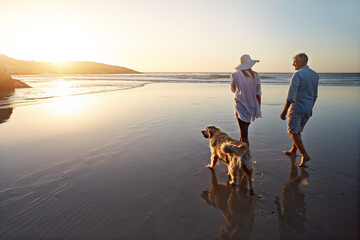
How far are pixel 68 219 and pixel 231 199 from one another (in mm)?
2502

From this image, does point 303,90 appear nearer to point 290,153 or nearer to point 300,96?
point 300,96

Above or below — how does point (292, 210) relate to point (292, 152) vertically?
below

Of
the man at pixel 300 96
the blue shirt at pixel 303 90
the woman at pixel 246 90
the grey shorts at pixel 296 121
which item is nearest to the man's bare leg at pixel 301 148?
the man at pixel 300 96

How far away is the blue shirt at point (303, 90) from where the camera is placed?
4090 millimetres

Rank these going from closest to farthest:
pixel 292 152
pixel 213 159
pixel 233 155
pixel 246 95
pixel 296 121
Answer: pixel 233 155
pixel 213 159
pixel 246 95
pixel 296 121
pixel 292 152

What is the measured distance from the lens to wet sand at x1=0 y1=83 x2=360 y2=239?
2539 millimetres

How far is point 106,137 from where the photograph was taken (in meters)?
6.11

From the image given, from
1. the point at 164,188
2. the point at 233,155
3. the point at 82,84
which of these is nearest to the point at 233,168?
the point at 233,155

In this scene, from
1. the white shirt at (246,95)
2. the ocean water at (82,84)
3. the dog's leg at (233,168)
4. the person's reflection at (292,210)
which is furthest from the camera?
the ocean water at (82,84)

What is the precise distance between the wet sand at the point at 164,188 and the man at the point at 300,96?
74 centimetres

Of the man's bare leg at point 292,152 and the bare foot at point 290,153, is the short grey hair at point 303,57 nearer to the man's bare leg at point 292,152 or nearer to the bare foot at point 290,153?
the man's bare leg at point 292,152

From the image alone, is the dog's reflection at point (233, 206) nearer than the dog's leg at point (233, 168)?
Yes

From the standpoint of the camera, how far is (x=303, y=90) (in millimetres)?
4188

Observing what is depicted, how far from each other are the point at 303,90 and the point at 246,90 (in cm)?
126
